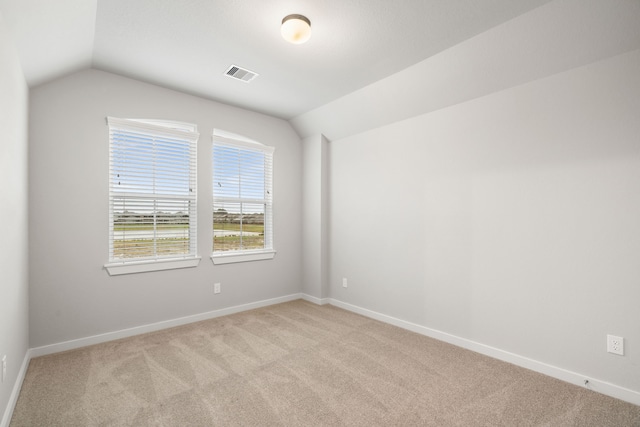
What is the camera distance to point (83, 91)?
116 inches

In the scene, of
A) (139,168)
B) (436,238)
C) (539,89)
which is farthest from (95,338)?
(539,89)

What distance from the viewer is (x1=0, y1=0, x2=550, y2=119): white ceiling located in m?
2.05

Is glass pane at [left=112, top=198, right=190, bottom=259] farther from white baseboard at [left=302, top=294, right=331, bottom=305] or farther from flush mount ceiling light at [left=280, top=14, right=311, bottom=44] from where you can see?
flush mount ceiling light at [left=280, top=14, right=311, bottom=44]

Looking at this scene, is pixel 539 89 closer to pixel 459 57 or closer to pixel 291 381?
pixel 459 57

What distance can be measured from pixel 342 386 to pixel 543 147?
2453 millimetres

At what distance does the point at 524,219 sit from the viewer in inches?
102

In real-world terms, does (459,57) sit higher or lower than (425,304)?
higher

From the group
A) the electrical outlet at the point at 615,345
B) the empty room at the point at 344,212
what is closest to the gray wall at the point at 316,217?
the empty room at the point at 344,212

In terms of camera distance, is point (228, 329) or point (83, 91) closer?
point (83, 91)

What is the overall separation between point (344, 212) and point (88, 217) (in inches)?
113

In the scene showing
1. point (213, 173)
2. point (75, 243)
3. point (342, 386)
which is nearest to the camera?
point (342, 386)

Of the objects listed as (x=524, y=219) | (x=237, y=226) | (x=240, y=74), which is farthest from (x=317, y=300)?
(x=240, y=74)

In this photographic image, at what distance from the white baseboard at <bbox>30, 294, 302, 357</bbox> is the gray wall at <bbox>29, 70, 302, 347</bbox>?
47 millimetres

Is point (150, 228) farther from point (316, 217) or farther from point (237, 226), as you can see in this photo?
point (316, 217)
